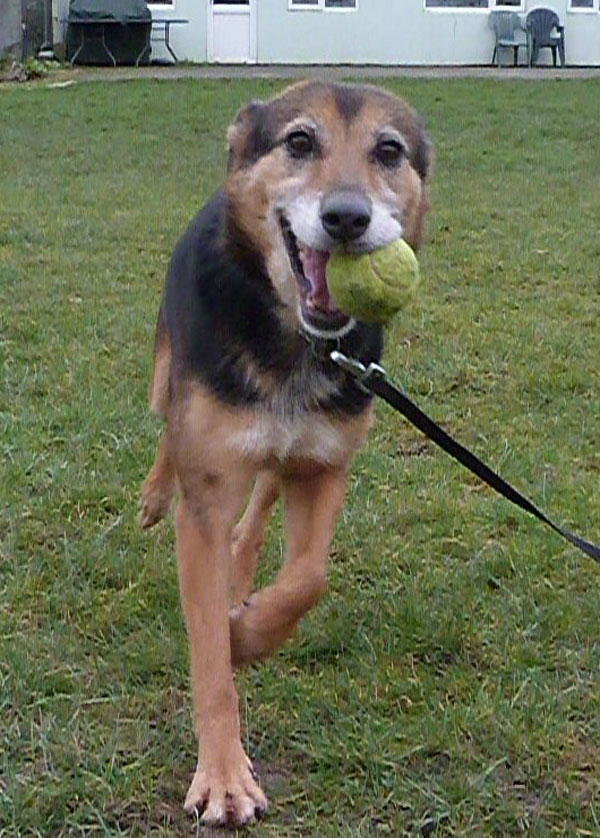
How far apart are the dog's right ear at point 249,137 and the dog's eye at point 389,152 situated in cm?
28

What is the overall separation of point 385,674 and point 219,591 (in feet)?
2.13

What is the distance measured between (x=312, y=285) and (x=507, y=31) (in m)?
25.2

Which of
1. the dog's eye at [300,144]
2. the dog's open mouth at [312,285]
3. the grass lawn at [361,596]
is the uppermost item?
the dog's eye at [300,144]

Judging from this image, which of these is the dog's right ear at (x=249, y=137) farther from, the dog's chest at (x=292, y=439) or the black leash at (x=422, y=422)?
the dog's chest at (x=292, y=439)

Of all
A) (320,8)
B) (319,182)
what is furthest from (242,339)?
(320,8)

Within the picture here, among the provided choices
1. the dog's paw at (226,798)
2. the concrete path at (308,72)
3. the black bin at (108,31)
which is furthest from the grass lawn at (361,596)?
the black bin at (108,31)

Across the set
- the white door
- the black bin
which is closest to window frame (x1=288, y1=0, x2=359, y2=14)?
the white door

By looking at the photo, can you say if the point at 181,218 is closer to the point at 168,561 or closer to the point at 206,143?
the point at 206,143

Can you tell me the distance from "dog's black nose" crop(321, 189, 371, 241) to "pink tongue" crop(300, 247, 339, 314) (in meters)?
0.17

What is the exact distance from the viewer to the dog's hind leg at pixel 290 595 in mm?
3408

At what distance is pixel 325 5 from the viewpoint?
2752 centimetres

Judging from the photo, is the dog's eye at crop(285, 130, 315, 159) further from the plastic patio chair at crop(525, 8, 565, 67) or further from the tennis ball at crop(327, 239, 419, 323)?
the plastic patio chair at crop(525, 8, 565, 67)

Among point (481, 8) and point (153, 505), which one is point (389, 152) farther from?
point (481, 8)

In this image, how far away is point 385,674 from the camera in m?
3.79
